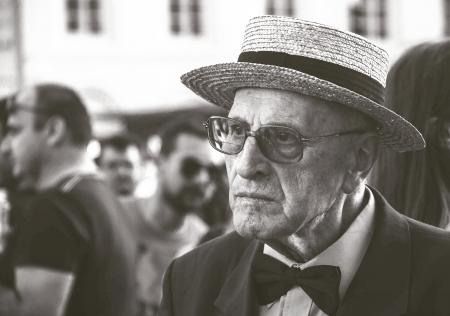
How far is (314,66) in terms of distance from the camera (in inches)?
109

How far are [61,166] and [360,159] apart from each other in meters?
2.49

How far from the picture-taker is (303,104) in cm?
275

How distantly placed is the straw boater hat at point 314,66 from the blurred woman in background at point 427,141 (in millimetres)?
405

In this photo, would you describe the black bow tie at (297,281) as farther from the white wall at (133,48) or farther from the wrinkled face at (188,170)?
the white wall at (133,48)

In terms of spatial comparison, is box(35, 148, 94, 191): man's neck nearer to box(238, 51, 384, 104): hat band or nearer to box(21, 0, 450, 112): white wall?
box(238, 51, 384, 104): hat band

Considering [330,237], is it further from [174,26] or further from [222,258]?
[174,26]

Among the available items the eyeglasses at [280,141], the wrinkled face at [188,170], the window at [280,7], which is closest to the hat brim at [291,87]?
the eyeglasses at [280,141]

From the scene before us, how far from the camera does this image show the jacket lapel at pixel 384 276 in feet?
8.85

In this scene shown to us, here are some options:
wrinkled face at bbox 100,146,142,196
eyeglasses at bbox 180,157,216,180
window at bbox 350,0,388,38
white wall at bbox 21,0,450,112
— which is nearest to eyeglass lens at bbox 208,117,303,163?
eyeglasses at bbox 180,157,216,180

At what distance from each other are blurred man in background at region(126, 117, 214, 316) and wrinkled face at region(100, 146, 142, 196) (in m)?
1.44

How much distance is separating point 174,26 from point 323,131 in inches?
960

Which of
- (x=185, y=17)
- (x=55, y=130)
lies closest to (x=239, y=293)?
(x=55, y=130)

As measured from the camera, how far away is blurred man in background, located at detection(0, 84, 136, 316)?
4418mm

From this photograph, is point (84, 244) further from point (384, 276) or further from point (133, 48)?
point (133, 48)
